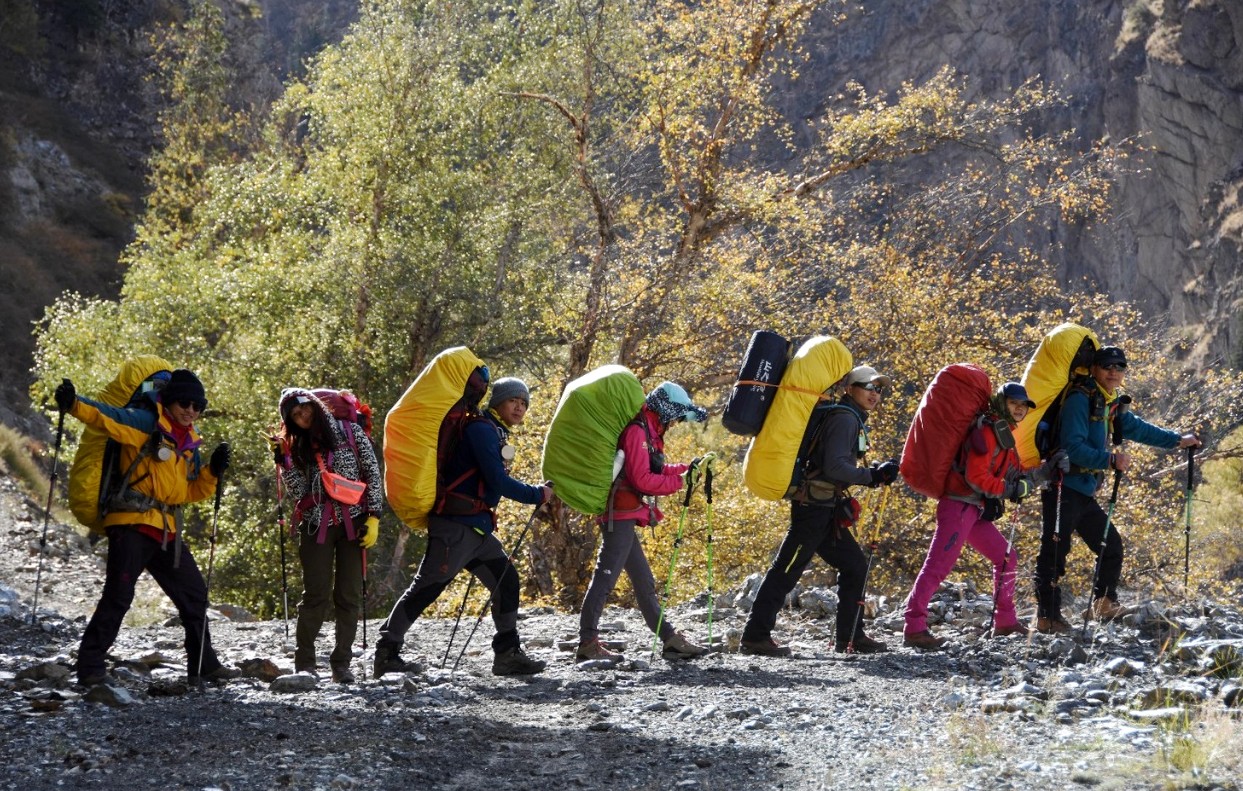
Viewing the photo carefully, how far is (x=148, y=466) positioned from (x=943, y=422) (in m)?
5.63

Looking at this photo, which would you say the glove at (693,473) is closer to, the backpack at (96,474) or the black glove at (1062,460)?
the black glove at (1062,460)

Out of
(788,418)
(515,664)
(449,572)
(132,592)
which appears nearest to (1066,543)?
(788,418)

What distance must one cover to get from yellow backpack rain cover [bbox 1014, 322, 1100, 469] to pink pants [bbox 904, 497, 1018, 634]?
721mm

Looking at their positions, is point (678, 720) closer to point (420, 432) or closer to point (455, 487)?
point (455, 487)

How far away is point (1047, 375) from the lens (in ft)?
32.2

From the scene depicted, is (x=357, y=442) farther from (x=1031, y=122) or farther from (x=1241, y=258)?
(x=1031, y=122)

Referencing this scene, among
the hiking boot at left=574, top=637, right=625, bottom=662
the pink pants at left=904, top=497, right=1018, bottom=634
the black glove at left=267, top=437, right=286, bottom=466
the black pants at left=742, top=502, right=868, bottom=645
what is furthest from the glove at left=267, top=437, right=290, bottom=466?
the pink pants at left=904, top=497, right=1018, bottom=634

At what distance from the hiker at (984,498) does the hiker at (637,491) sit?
6.60ft

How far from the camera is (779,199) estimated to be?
1875 centimetres

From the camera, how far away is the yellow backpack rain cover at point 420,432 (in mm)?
8508

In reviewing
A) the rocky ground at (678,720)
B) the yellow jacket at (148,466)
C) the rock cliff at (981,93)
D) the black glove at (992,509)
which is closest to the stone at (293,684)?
the rocky ground at (678,720)

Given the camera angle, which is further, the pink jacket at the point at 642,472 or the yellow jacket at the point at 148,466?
the pink jacket at the point at 642,472

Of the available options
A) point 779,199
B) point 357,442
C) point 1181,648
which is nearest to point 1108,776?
point 1181,648

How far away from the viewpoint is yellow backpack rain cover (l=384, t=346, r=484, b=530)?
8508 millimetres
